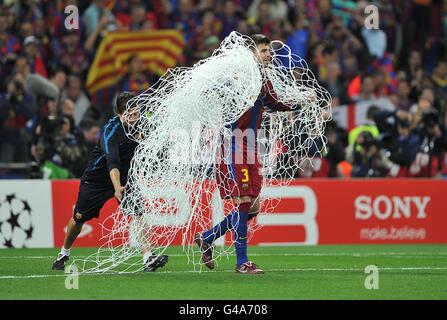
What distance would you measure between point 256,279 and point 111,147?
7.48ft

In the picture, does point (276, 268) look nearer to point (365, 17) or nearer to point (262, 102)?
point (262, 102)

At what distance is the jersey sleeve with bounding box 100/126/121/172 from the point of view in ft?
43.0

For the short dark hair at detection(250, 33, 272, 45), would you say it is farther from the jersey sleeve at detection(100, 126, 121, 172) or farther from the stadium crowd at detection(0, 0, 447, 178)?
the stadium crowd at detection(0, 0, 447, 178)

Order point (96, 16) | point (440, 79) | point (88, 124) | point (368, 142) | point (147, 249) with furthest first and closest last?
point (440, 79), point (96, 16), point (368, 142), point (88, 124), point (147, 249)

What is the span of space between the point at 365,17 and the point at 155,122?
1255cm

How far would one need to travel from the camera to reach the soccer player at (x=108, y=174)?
13.2 metres

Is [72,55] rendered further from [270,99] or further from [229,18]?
[270,99]

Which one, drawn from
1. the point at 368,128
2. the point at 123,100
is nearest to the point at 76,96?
the point at 368,128

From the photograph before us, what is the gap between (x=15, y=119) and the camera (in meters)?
20.2

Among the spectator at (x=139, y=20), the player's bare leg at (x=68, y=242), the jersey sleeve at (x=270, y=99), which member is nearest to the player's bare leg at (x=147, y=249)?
the player's bare leg at (x=68, y=242)

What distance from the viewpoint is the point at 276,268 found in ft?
46.5

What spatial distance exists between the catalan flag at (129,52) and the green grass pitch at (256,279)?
610cm

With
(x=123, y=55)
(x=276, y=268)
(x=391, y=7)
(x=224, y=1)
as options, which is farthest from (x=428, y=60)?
(x=276, y=268)
